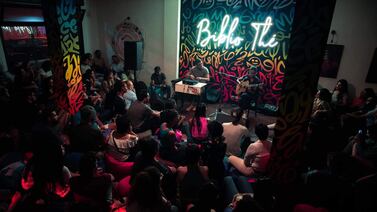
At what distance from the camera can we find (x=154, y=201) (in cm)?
222

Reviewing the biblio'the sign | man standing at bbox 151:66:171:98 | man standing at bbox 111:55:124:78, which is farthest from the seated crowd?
man standing at bbox 111:55:124:78

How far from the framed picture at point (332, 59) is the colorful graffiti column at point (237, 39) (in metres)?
1.00

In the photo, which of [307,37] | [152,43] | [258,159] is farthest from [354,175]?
[152,43]

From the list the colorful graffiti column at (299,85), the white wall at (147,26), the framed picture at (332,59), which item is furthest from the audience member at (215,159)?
the white wall at (147,26)

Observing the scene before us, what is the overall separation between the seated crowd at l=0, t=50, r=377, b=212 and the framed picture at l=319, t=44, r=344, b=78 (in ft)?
5.93

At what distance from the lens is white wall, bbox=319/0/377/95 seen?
583 centimetres

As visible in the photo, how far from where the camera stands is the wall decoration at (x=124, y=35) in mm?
8230

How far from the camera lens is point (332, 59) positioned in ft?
20.9

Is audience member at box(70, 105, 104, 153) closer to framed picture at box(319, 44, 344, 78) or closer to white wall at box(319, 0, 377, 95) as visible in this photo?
framed picture at box(319, 44, 344, 78)

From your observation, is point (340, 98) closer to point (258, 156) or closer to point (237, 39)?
point (237, 39)

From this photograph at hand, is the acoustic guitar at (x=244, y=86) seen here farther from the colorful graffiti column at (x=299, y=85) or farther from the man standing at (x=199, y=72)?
the colorful graffiti column at (x=299, y=85)

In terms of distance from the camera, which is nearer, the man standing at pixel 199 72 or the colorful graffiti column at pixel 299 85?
the colorful graffiti column at pixel 299 85

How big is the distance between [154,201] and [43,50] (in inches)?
277

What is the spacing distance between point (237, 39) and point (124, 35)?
3.79 metres
